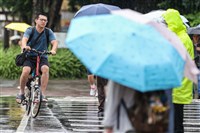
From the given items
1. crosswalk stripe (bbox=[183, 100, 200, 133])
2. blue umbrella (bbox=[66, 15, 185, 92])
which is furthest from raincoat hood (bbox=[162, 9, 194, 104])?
crosswalk stripe (bbox=[183, 100, 200, 133])

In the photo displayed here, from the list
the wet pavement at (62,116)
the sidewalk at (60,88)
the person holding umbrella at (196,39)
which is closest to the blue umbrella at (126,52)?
the wet pavement at (62,116)

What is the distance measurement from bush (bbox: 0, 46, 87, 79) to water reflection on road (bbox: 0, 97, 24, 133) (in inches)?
271

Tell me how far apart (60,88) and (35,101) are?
301 inches

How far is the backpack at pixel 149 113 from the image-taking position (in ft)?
16.2

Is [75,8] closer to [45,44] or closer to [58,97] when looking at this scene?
[58,97]

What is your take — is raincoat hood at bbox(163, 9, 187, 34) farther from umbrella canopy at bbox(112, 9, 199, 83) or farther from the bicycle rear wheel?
the bicycle rear wheel

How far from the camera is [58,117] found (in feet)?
36.4

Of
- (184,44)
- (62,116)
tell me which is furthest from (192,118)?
(184,44)

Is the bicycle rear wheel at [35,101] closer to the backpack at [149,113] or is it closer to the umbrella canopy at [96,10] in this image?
the umbrella canopy at [96,10]

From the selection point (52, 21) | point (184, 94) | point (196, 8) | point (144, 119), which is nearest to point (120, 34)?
point (144, 119)

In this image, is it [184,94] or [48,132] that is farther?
[48,132]

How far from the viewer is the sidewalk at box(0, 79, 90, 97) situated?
16.8m

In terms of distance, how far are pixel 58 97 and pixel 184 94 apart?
8.62 metres

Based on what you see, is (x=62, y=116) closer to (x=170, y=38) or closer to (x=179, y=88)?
(x=179, y=88)
